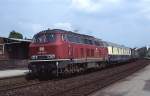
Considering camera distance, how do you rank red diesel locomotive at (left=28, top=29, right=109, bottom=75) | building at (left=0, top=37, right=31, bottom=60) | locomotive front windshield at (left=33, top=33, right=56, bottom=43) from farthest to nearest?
building at (left=0, top=37, right=31, bottom=60) → locomotive front windshield at (left=33, top=33, right=56, bottom=43) → red diesel locomotive at (left=28, top=29, right=109, bottom=75)

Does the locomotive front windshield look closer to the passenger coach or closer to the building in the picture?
the passenger coach

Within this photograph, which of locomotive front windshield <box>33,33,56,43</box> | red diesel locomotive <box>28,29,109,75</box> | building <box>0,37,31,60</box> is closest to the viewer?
red diesel locomotive <box>28,29,109,75</box>

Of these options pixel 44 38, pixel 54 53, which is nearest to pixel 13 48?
pixel 44 38

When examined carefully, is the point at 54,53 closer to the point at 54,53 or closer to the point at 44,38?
the point at 54,53

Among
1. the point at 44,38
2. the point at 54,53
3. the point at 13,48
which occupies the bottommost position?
the point at 54,53

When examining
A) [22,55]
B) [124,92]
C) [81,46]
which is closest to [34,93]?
[124,92]

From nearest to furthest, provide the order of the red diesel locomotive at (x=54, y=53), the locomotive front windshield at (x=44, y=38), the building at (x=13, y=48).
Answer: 1. the red diesel locomotive at (x=54, y=53)
2. the locomotive front windshield at (x=44, y=38)
3. the building at (x=13, y=48)

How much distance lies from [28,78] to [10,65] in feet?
56.2

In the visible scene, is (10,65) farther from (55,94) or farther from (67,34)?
(55,94)

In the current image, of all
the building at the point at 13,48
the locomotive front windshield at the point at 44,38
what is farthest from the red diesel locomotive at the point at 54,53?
the building at the point at 13,48

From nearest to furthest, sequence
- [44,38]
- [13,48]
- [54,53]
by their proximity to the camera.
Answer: [54,53]
[44,38]
[13,48]

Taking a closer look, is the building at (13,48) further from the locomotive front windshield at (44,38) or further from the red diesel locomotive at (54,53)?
the locomotive front windshield at (44,38)

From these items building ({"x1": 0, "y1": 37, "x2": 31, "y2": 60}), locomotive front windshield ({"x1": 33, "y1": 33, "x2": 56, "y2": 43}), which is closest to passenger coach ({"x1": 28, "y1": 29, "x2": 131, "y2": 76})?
locomotive front windshield ({"x1": 33, "y1": 33, "x2": 56, "y2": 43})

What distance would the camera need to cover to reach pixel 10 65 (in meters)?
41.7
